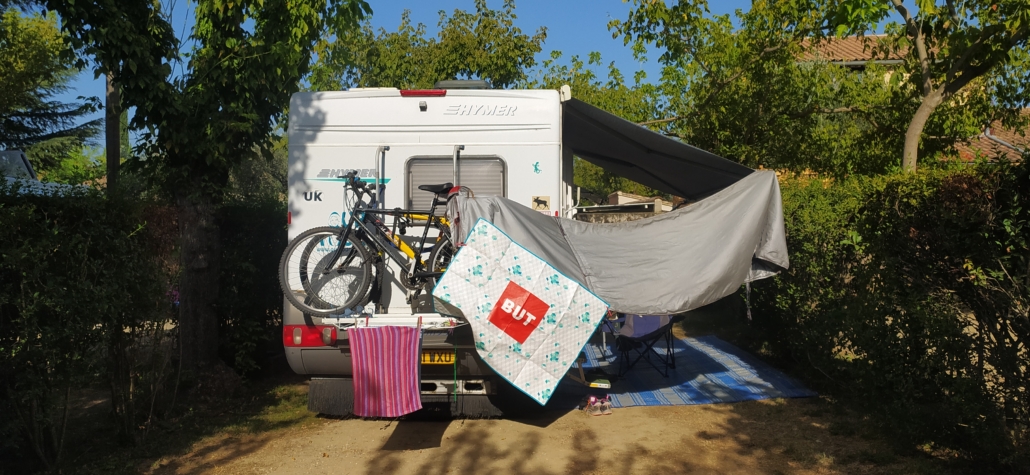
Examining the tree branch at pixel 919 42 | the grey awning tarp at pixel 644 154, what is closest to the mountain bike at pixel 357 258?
the grey awning tarp at pixel 644 154

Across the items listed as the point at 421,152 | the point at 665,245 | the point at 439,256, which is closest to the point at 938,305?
the point at 665,245

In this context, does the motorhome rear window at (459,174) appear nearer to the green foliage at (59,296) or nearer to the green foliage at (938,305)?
the green foliage at (59,296)

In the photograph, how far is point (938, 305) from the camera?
14.7 feet

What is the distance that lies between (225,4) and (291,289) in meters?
2.84

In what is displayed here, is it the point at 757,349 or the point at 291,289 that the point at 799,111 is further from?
the point at 291,289

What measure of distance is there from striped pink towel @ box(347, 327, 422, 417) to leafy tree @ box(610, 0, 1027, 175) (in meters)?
5.67

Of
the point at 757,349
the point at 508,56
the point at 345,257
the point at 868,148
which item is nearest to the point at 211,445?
the point at 345,257

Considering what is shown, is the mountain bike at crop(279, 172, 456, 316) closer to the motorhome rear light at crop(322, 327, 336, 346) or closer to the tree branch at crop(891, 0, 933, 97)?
the motorhome rear light at crop(322, 327, 336, 346)

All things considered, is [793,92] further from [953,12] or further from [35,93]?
[35,93]

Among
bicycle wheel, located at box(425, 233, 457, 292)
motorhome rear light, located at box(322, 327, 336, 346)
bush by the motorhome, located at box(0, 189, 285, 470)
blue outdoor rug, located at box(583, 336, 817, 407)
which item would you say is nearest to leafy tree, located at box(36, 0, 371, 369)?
bush by the motorhome, located at box(0, 189, 285, 470)

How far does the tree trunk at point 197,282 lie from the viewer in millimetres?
7332

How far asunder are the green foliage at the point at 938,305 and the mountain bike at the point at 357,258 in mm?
2951

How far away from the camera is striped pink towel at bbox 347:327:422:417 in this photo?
5.52 m

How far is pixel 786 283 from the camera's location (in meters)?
7.44
